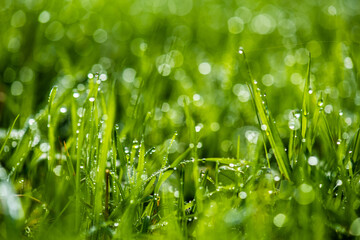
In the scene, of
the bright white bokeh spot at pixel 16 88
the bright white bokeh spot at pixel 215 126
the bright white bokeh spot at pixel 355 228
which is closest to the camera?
the bright white bokeh spot at pixel 355 228

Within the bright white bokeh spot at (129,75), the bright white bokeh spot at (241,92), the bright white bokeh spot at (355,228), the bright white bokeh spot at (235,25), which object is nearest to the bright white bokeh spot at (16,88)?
the bright white bokeh spot at (129,75)

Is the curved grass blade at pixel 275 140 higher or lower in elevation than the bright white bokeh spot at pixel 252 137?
higher

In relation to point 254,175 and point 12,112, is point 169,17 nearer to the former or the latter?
point 12,112

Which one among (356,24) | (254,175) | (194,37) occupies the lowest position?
(356,24)

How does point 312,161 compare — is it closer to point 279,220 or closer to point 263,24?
point 279,220

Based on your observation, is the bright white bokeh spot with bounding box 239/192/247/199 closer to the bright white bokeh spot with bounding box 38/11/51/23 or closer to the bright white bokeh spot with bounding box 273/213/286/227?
the bright white bokeh spot with bounding box 273/213/286/227

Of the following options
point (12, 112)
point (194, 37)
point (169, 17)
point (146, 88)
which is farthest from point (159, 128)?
point (169, 17)

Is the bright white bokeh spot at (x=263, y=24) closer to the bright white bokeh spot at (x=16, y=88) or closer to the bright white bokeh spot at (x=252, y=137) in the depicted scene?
the bright white bokeh spot at (x=252, y=137)
